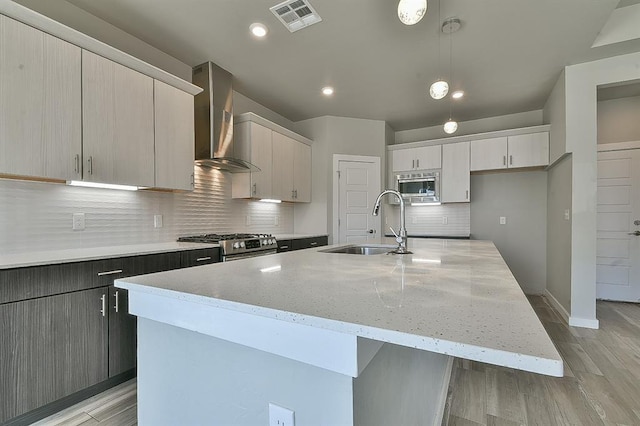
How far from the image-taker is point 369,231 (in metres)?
4.92

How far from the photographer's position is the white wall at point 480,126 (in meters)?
4.61

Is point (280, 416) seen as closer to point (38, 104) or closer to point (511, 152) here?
point (38, 104)

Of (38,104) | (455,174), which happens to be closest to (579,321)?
(455,174)

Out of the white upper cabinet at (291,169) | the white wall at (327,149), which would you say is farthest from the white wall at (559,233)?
the white upper cabinet at (291,169)

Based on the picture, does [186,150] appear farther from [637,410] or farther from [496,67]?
[637,410]

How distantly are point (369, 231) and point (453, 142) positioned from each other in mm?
1883

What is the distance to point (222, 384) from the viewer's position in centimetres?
98

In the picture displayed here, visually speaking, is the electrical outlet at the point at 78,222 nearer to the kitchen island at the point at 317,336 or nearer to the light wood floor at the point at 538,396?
the light wood floor at the point at 538,396

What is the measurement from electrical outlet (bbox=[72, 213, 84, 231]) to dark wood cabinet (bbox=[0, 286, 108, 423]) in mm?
665

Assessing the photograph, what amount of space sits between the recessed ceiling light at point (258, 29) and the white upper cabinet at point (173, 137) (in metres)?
0.85

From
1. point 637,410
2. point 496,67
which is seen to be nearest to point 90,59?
point 496,67

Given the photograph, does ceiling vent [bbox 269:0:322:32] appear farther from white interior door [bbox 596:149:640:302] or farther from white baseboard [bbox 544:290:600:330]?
white interior door [bbox 596:149:640:302]

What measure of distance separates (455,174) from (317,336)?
15.1 ft

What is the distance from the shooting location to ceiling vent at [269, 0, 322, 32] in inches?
92.1
